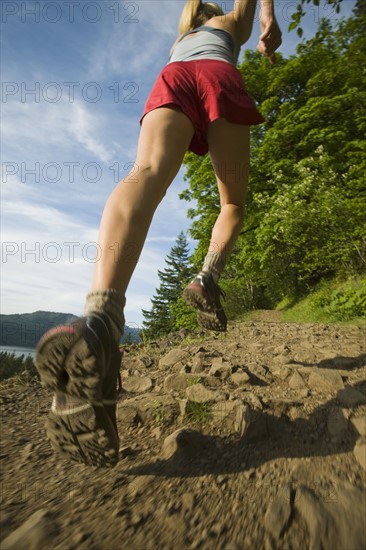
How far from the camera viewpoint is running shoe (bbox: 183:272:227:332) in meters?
1.56

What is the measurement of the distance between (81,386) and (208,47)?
1.66m

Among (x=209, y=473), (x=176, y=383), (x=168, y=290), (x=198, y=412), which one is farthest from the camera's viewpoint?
(x=168, y=290)

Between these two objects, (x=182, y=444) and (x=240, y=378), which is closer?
(x=182, y=444)

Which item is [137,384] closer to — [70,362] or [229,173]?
[70,362]

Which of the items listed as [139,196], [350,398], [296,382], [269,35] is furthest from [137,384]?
[269,35]

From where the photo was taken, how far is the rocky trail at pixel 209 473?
2.48ft

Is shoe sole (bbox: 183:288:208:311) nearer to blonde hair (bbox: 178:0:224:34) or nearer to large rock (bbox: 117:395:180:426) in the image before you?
large rock (bbox: 117:395:180:426)

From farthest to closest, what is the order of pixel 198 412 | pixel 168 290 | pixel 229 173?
pixel 168 290 < pixel 229 173 < pixel 198 412

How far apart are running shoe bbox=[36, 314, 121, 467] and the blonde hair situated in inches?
72.5

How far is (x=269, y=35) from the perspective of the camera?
190cm

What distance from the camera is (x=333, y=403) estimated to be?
5.00 feet

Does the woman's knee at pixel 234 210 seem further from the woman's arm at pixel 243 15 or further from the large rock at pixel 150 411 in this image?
the large rock at pixel 150 411

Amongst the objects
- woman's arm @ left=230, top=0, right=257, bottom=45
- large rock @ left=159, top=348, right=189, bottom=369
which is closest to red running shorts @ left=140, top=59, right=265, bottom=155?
woman's arm @ left=230, top=0, right=257, bottom=45

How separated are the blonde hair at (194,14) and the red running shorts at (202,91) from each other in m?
0.53
